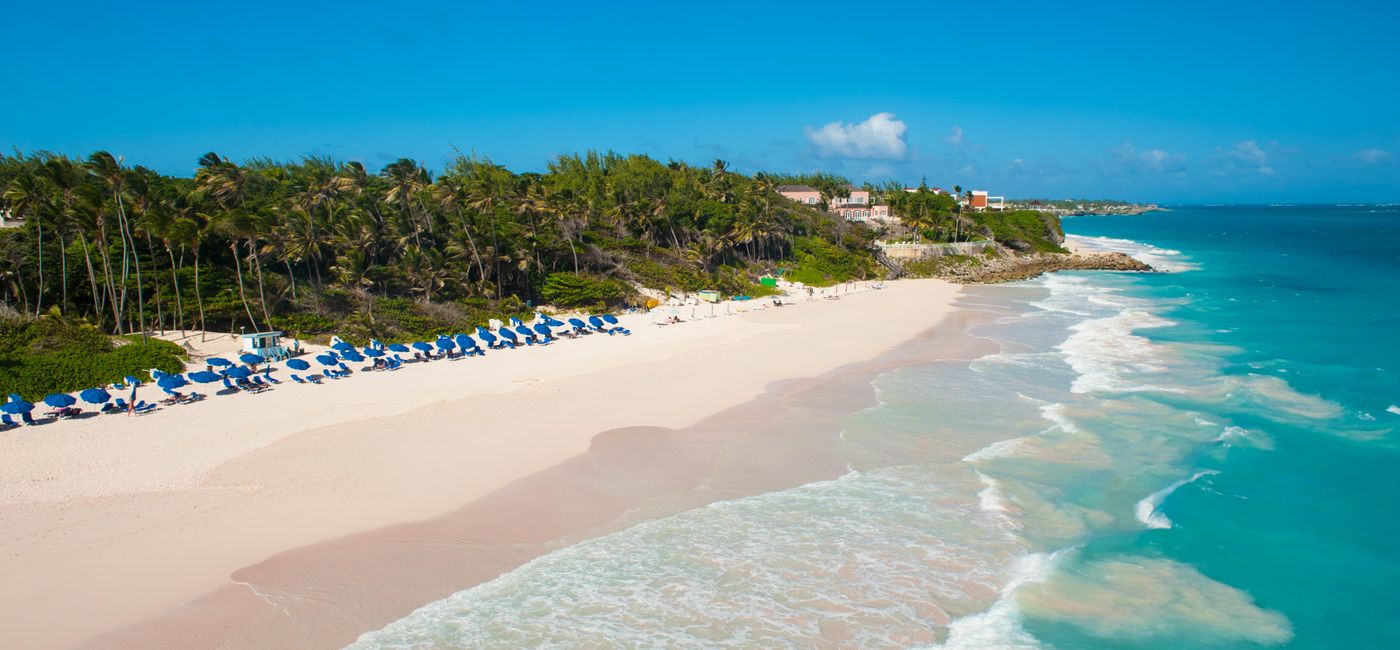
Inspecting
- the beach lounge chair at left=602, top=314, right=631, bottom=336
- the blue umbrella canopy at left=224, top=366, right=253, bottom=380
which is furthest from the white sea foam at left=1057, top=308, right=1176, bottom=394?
the blue umbrella canopy at left=224, top=366, right=253, bottom=380

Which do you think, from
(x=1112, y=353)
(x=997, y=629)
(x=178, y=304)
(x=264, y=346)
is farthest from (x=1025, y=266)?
(x=178, y=304)

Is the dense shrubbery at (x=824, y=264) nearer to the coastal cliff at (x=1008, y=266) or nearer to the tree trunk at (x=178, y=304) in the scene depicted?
the coastal cliff at (x=1008, y=266)

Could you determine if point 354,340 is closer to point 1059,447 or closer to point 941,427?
point 941,427

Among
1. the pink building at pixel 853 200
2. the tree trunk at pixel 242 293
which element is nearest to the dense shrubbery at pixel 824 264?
the pink building at pixel 853 200

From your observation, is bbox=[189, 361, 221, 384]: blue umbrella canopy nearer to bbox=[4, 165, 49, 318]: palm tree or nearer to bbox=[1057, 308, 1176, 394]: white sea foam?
bbox=[4, 165, 49, 318]: palm tree

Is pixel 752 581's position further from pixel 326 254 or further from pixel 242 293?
pixel 326 254
